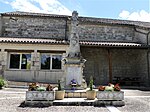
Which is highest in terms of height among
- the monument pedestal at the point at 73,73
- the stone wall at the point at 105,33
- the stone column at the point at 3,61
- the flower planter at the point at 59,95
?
the stone wall at the point at 105,33

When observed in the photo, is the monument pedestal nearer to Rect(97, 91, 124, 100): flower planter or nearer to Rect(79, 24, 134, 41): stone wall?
Rect(97, 91, 124, 100): flower planter

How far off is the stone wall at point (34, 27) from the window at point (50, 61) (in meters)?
3.15

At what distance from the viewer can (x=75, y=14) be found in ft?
31.7

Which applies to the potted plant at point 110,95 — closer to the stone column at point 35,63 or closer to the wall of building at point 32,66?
the wall of building at point 32,66

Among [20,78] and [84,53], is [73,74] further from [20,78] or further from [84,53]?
[84,53]

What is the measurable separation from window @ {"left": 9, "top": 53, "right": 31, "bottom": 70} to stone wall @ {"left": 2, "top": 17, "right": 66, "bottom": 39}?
312cm

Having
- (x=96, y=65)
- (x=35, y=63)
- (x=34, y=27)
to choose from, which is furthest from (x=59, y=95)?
(x=34, y=27)

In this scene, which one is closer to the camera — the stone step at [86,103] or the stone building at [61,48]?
the stone step at [86,103]

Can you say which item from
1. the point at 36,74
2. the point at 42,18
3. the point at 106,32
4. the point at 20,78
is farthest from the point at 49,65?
the point at 106,32

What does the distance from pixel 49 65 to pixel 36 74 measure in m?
1.32

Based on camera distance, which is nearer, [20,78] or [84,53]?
[20,78]

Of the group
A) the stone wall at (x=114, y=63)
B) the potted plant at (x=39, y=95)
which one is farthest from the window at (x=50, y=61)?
the potted plant at (x=39, y=95)

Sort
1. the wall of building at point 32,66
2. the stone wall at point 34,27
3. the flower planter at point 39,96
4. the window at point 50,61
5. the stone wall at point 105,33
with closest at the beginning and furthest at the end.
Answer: the flower planter at point 39,96 < the wall of building at point 32,66 < the window at point 50,61 < the stone wall at point 34,27 < the stone wall at point 105,33

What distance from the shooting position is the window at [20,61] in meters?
14.5
